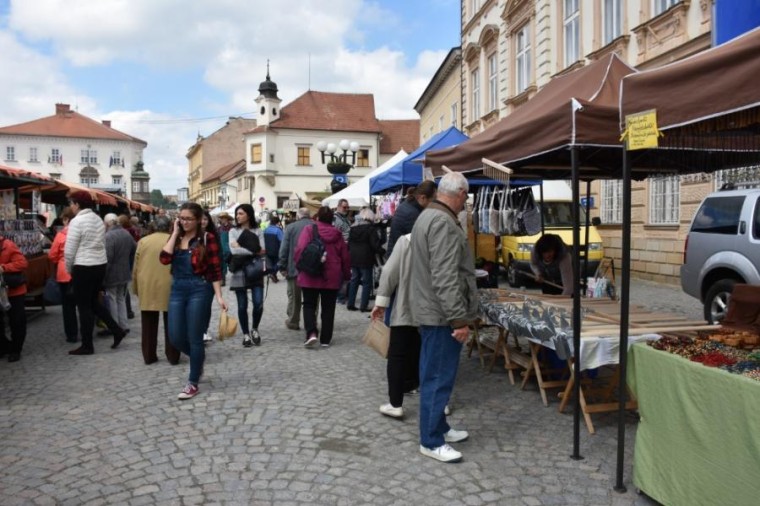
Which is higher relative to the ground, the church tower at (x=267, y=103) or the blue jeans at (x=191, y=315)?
the church tower at (x=267, y=103)

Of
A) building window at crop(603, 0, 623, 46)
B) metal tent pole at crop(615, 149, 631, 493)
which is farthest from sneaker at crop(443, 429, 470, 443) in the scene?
building window at crop(603, 0, 623, 46)

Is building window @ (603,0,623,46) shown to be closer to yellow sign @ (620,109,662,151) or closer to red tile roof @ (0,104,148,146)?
yellow sign @ (620,109,662,151)

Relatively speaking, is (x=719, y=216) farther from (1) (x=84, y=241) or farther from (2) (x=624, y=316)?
(1) (x=84, y=241)

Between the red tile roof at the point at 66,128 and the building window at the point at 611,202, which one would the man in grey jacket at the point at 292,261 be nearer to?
the building window at the point at 611,202

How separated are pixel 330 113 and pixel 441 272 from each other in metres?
57.8

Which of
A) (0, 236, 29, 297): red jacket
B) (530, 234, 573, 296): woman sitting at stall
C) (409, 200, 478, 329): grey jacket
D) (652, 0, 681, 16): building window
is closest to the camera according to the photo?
(409, 200, 478, 329): grey jacket

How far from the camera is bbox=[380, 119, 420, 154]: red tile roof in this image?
2547 inches

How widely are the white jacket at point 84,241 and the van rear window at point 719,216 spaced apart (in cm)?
796

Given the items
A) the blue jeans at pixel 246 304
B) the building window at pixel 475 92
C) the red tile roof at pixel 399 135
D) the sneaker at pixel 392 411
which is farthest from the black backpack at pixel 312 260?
the red tile roof at pixel 399 135

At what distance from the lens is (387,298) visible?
514 centimetres

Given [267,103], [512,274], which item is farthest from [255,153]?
[512,274]

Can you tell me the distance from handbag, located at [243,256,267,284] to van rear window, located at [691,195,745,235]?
20.1 ft

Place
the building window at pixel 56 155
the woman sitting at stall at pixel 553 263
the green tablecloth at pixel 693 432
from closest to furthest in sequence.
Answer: the green tablecloth at pixel 693 432, the woman sitting at stall at pixel 553 263, the building window at pixel 56 155

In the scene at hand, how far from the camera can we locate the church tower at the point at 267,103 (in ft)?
188
